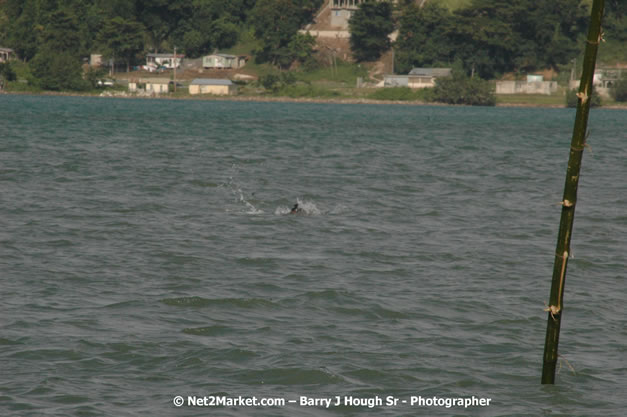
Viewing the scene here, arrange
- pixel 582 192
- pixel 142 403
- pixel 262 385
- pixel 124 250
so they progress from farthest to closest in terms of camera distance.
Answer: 1. pixel 582 192
2. pixel 124 250
3. pixel 262 385
4. pixel 142 403

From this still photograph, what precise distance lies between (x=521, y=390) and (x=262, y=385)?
3.60 meters

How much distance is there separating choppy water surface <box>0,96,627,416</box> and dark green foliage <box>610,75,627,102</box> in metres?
155

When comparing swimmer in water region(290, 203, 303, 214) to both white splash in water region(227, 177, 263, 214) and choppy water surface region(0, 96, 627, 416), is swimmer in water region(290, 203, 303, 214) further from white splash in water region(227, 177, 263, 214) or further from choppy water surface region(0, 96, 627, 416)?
white splash in water region(227, 177, 263, 214)

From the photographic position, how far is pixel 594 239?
963 inches

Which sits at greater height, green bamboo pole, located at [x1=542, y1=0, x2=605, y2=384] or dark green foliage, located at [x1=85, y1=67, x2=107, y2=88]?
dark green foliage, located at [x1=85, y1=67, x2=107, y2=88]

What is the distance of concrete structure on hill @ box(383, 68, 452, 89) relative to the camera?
7697 inches

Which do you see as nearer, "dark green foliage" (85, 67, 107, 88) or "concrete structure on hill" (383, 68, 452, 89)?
"concrete structure on hill" (383, 68, 452, 89)

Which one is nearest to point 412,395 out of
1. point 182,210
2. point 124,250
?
point 124,250

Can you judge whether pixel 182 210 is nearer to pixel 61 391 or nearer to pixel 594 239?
pixel 594 239

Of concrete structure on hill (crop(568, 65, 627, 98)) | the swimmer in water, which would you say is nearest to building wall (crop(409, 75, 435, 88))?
concrete structure on hill (crop(568, 65, 627, 98))

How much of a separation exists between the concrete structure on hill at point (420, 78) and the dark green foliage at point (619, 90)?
34.4m

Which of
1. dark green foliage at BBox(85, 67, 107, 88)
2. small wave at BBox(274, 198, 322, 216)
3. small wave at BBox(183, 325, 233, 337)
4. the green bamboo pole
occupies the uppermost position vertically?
dark green foliage at BBox(85, 67, 107, 88)

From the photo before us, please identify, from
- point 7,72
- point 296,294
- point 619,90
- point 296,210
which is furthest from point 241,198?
point 7,72

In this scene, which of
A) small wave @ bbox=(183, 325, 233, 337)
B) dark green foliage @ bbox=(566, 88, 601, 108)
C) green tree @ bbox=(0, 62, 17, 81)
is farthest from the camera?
green tree @ bbox=(0, 62, 17, 81)
